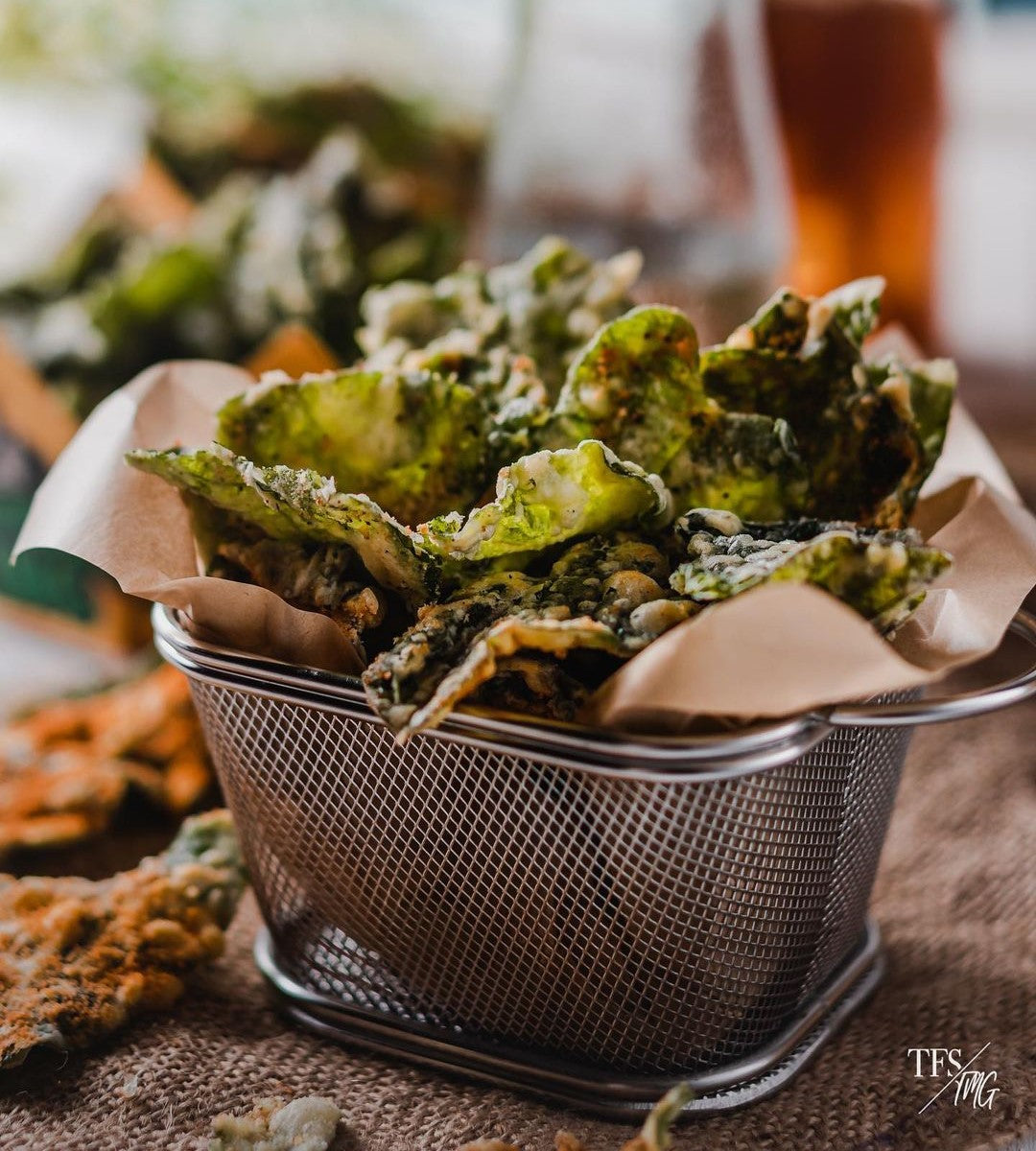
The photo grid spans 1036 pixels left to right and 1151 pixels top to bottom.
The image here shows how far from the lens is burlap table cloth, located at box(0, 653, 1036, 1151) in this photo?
562mm

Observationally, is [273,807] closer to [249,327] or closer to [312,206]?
[249,327]

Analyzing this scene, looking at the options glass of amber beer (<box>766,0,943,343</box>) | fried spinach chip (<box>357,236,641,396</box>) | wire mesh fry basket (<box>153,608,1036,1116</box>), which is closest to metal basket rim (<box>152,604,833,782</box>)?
wire mesh fry basket (<box>153,608,1036,1116</box>)

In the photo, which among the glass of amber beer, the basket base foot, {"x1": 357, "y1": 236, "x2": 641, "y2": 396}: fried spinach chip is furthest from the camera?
the glass of amber beer

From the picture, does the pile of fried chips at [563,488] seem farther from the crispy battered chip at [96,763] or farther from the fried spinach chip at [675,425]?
the crispy battered chip at [96,763]

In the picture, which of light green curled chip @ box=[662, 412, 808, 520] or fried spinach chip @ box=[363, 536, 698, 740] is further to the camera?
light green curled chip @ box=[662, 412, 808, 520]

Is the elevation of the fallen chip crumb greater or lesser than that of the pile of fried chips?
lesser

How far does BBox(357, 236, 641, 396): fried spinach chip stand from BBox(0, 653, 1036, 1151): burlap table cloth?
1.25 feet

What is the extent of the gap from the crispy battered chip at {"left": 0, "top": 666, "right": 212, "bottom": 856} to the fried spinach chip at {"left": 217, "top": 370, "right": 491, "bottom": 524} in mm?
253

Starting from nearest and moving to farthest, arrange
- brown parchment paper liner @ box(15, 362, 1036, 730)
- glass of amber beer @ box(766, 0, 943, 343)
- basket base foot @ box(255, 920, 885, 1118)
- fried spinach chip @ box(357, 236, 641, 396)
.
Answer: brown parchment paper liner @ box(15, 362, 1036, 730) < basket base foot @ box(255, 920, 885, 1118) < fried spinach chip @ box(357, 236, 641, 396) < glass of amber beer @ box(766, 0, 943, 343)

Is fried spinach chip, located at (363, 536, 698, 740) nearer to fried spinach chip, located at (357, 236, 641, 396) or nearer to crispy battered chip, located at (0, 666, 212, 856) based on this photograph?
fried spinach chip, located at (357, 236, 641, 396)

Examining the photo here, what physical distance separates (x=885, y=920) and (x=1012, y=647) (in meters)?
0.37

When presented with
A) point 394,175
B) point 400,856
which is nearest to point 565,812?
point 400,856

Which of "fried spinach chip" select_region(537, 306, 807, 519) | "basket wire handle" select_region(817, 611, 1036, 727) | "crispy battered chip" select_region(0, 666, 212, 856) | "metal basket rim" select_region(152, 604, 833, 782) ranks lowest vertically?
"crispy battered chip" select_region(0, 666, 212, 856)

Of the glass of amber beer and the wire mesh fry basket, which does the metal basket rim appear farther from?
the glass of amber beer
